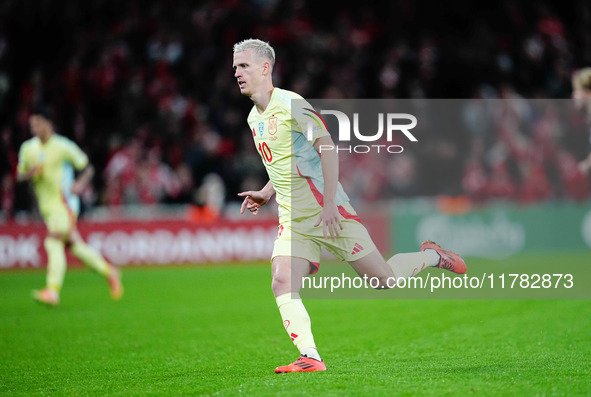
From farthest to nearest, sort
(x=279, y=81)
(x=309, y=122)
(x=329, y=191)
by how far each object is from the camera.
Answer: (x=279, y=81)
(x=309, y=122)
(x=329, y=191)

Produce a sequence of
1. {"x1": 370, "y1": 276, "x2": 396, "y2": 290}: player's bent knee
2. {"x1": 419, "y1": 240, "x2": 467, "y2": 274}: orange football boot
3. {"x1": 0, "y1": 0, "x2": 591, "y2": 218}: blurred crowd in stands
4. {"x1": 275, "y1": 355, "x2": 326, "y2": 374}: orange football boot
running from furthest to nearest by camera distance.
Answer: {"x1": 0, "y1": 0, "x2": 591, "y2": 218}: blurred crowd in stands, {"x1": 419, "y1": 240, "x2": 467, "y2": 274}: orange football boot, {"x1": 370, "y1": 276, "x2": 396, "y2": 290}: player's bent knee, {"x1": 275, "y1": 355, "x2": 326, "y2": 374}: orange football boot

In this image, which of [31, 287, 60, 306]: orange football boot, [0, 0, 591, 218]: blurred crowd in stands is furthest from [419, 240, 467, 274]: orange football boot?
[0, 0, 591, 218]: blurred crowd in stands

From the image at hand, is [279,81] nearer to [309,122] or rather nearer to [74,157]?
[74,157]

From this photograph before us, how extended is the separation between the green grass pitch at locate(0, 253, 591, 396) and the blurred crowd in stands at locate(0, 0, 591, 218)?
633 cm

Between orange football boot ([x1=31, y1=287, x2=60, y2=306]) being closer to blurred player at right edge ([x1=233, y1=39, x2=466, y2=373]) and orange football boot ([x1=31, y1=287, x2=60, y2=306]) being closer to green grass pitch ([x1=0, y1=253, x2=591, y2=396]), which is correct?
green grass pitch ([x1=0, y1=253, x2=591, y2=396])

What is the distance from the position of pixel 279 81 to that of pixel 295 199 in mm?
15735

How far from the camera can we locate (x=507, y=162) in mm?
Answer: 18891

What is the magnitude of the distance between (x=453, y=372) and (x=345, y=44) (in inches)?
687

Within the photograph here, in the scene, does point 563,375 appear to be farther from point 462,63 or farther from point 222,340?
point 462,63

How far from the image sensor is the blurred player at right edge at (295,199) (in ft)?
19.3

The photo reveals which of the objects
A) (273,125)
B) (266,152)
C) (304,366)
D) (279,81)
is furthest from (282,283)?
(279,81)

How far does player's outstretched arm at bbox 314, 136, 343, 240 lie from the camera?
5.62m

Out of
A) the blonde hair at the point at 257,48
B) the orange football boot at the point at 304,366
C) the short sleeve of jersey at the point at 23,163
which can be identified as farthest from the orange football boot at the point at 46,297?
the blonde hair at the point at 257,48

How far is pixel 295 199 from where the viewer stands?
6.05 m
